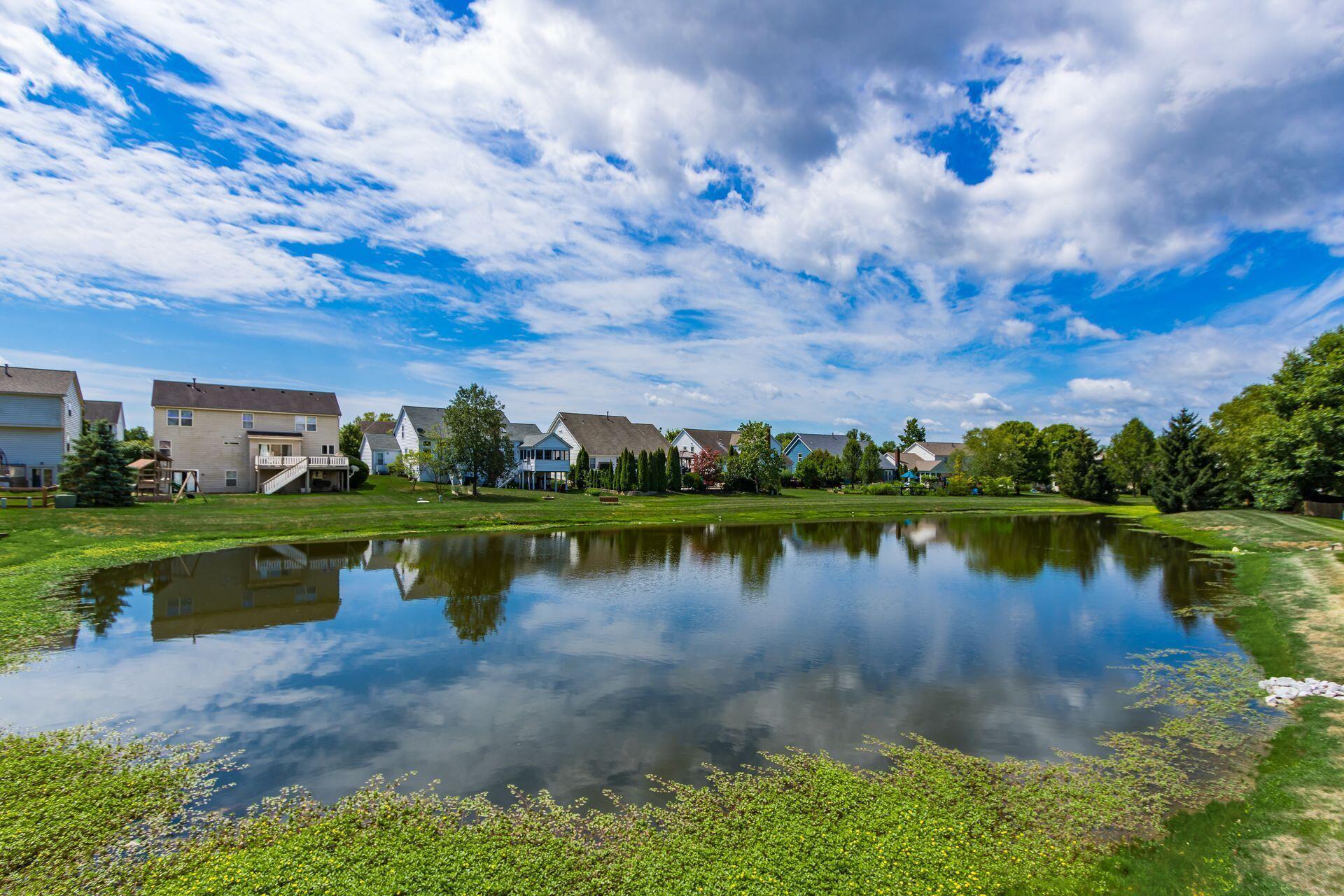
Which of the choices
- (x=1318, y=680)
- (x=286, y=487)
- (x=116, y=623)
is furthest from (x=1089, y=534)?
(x=286, y=487)

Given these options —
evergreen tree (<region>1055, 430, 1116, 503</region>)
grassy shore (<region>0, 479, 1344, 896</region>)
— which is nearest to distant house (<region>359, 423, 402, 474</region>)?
grassy shore (<region>0, 479, 1344, 896</region>)

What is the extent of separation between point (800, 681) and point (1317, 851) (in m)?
7.06

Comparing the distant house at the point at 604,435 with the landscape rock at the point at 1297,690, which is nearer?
the landscape rock at the point at 1297,690

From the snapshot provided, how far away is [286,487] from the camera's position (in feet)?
162

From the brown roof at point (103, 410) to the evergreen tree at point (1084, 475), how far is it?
11596 centimetres

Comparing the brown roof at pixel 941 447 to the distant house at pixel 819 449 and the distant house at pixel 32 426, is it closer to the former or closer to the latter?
the distant house at pixel 819 449

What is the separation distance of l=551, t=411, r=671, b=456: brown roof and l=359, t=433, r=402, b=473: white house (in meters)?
20.0

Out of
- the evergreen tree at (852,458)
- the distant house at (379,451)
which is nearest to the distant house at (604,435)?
the distant house at (379,451)

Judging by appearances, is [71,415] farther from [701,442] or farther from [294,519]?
[701,442]

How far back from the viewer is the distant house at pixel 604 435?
7288 centimetres

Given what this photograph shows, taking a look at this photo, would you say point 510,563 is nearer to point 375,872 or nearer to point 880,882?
point 375,872

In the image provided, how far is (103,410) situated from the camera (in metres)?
71.5

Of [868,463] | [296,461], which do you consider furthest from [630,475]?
[868,463]

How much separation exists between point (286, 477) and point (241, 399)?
9.24 metres
